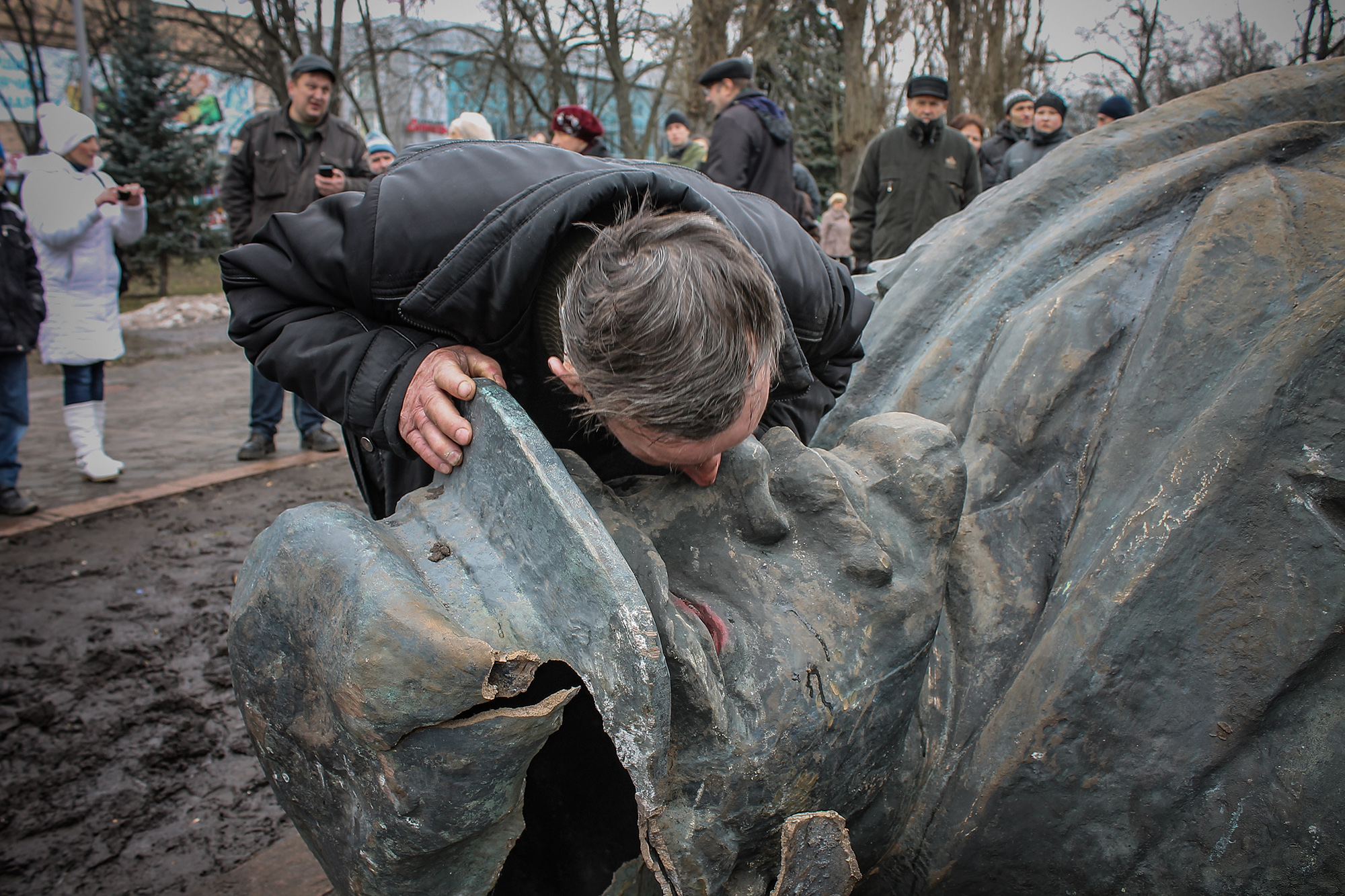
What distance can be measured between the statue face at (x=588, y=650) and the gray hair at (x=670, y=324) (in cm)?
13

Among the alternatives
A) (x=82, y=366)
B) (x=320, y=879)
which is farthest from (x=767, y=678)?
(x=82, y=366)

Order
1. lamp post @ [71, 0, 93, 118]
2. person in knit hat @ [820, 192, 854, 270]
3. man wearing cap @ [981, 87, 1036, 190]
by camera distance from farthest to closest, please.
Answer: lamp post @ [71, 0, 93, 118] < person in knit hat @ [820, 192, 854, 270] < man wearing cap @ [981, 87, 1036, 190]

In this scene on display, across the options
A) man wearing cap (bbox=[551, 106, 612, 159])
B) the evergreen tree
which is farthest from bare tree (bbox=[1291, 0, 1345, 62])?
the evergreen tree

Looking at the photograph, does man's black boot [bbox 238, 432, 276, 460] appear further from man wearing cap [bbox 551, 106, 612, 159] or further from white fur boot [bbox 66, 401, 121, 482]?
man wearing cap [bbox 551, 106, 612, 159]

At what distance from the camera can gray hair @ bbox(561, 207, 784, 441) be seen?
1.06 metres

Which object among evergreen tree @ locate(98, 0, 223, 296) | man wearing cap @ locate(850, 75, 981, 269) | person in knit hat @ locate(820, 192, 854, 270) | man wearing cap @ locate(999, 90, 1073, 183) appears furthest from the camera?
evergreen tree @ locate(98, 0, 223, 296)

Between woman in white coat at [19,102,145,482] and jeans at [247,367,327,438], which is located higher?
woman in white coat at [19,102,145,482]

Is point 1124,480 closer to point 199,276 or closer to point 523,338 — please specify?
point 523,338

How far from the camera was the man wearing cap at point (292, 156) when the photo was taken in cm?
507

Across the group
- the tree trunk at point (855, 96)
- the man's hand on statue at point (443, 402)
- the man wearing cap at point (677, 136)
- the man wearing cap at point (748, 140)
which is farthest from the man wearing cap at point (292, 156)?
the tree trunk at point (855, 96)

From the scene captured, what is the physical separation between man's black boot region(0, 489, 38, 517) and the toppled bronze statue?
3.90m

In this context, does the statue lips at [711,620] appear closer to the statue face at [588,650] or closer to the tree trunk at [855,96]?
the statue face at [588,650]

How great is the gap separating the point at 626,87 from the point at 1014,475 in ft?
57.7

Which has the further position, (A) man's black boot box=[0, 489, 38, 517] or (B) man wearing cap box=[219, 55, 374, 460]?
(B) man wearing cap box=[219, 55, 374, 460]
